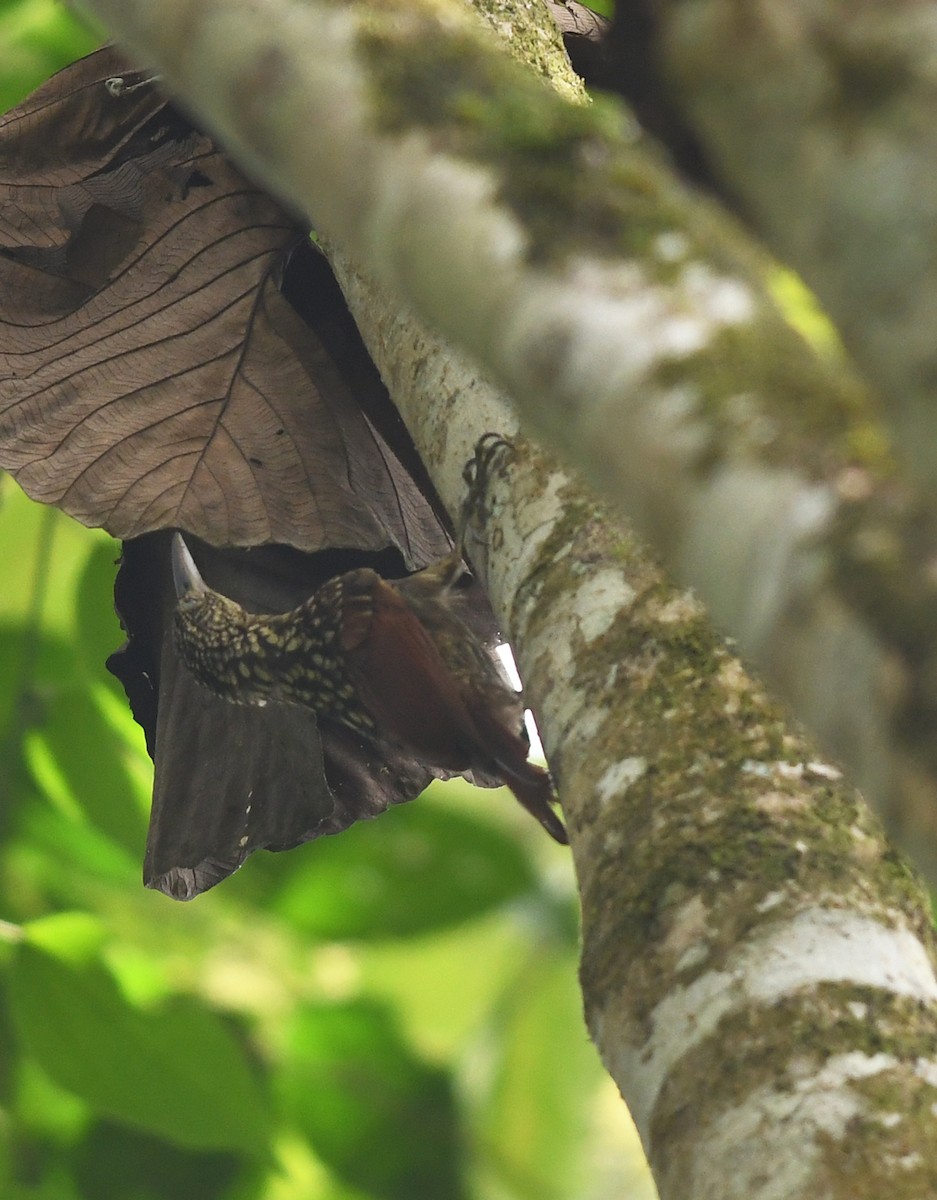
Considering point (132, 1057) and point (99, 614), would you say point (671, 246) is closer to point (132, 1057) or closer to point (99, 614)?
point (132, 1057)

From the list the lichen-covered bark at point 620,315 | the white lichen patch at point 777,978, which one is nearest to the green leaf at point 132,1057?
the white lichen patch at point 777,978

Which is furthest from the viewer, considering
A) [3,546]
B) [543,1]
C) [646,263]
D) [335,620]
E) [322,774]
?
[3,546]

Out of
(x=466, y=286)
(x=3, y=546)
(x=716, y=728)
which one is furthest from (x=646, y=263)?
(x=3, y=546)

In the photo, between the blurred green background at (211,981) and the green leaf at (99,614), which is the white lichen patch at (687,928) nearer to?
the blurred green background at (211,981)

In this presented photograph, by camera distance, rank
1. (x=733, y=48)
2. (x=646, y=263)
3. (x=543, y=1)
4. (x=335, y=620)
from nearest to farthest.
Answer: (x=733, y=48)
(x=646, y=263)
(x=543, y=1)
(x=335, y=620)

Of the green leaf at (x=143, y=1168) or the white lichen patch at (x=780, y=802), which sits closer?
the white lichen patch at (x=780, y=802)

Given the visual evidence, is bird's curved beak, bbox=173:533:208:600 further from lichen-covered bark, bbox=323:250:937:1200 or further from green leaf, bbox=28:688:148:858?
lichen-covered bark, bbox=323:250:937:1200

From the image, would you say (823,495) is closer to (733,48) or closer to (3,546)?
(733,48)
